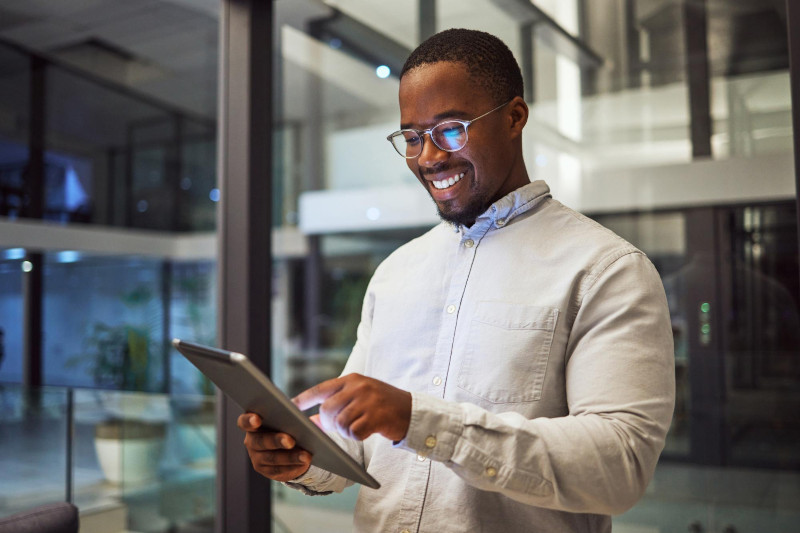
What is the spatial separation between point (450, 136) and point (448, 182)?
0.25 feet

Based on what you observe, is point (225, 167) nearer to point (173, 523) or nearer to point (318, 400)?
point (318, 400)

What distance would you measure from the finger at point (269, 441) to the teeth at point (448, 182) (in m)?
0.45

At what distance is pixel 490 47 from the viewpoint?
111 centimetres

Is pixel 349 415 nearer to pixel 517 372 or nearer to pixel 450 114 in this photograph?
pixel 517 372

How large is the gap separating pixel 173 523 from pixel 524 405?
8.54 feet

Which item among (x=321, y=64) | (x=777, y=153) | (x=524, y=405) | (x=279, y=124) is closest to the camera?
(x=524, y=405)

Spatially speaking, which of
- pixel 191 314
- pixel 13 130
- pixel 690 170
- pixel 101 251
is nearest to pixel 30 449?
→ pixel 13 130

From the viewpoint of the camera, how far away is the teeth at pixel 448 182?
1.09 metres

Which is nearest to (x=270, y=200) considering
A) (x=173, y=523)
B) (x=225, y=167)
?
(x=225, y=167)

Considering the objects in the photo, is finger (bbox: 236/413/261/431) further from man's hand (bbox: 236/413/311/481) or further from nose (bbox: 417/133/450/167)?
nose (bbox: 417/133/450/167)

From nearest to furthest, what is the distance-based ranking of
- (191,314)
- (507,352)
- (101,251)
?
(507,352), (101,251), (191,314)

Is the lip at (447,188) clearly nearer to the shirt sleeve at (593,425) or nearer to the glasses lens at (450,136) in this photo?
→ the glasses lens at (450,136)

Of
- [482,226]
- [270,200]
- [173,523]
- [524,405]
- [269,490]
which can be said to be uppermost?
[270,200]

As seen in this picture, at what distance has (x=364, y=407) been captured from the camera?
2.65ft
